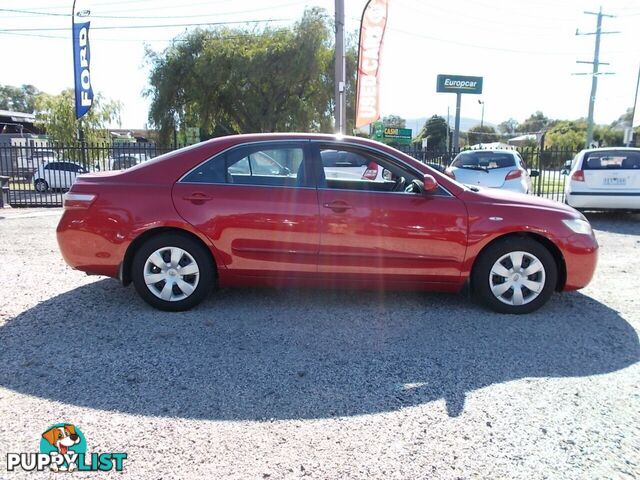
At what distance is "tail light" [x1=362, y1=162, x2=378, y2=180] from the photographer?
4822 millimetres

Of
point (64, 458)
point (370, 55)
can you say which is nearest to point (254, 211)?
point (64, 458)

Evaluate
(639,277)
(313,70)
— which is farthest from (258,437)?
(313,70)

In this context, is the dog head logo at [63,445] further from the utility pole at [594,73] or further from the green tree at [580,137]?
the green tree at [580,137]

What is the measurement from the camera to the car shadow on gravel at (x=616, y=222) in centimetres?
948

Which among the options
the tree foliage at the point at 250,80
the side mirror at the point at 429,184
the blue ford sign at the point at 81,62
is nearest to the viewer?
the side mirror at the point at 429,184

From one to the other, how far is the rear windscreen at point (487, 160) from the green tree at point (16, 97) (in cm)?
10106

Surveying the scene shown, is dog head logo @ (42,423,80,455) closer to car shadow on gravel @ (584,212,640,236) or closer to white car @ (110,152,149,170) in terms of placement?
car shadow on gravel @ (584,212,640,236)

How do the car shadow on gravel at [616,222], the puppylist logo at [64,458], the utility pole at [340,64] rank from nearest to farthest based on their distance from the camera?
the puppylist logo at [64,458]
the car shadow on gravel at [616,222]
the utility pole at [340,64]

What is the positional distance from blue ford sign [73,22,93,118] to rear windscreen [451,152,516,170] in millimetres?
12484

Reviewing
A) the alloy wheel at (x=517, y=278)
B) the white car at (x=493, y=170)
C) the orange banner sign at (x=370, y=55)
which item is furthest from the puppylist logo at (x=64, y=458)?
the orange banner sign at (x=370, y=55)

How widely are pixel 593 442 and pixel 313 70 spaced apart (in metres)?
24.9

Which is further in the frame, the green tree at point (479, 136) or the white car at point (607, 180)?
the green tree at point (479, 136)

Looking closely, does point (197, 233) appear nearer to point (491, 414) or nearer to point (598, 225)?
point (491, 414)

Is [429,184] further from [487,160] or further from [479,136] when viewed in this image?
[479,136]
